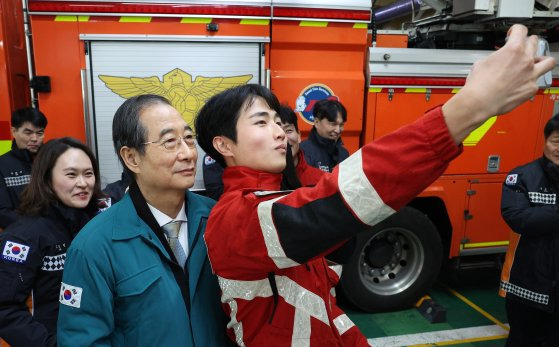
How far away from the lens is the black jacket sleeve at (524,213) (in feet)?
9.15

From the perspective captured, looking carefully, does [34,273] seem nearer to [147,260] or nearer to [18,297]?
[18,297]

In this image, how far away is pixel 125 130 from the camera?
155 centimetres

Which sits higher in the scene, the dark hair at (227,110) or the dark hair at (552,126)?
the dark hair at (227,110)

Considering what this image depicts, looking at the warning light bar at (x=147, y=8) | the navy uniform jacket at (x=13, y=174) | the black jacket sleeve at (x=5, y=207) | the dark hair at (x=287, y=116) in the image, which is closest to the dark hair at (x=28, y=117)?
the navy uniform jacket at (x=13, y=174)

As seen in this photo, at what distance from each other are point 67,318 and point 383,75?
10.6 feet

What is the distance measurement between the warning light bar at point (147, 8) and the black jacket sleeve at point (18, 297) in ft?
6.69

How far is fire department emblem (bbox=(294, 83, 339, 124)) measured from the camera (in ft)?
12.2

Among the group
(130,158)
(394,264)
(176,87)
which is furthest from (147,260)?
(394,264)

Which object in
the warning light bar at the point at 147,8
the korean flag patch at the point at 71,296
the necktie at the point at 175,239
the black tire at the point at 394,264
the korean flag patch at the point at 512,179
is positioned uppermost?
the warning light bar at the point at 147,8

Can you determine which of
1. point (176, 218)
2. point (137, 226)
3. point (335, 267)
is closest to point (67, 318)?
point (137, 226)

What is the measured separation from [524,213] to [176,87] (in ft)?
8.95

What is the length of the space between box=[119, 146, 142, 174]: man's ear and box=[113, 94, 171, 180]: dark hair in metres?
0.02

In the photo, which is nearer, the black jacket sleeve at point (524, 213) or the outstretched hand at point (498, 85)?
the outstretched hand at point (498, 85)

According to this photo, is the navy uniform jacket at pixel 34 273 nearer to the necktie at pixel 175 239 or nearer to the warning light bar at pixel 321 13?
the necktie at pixel 175 239
